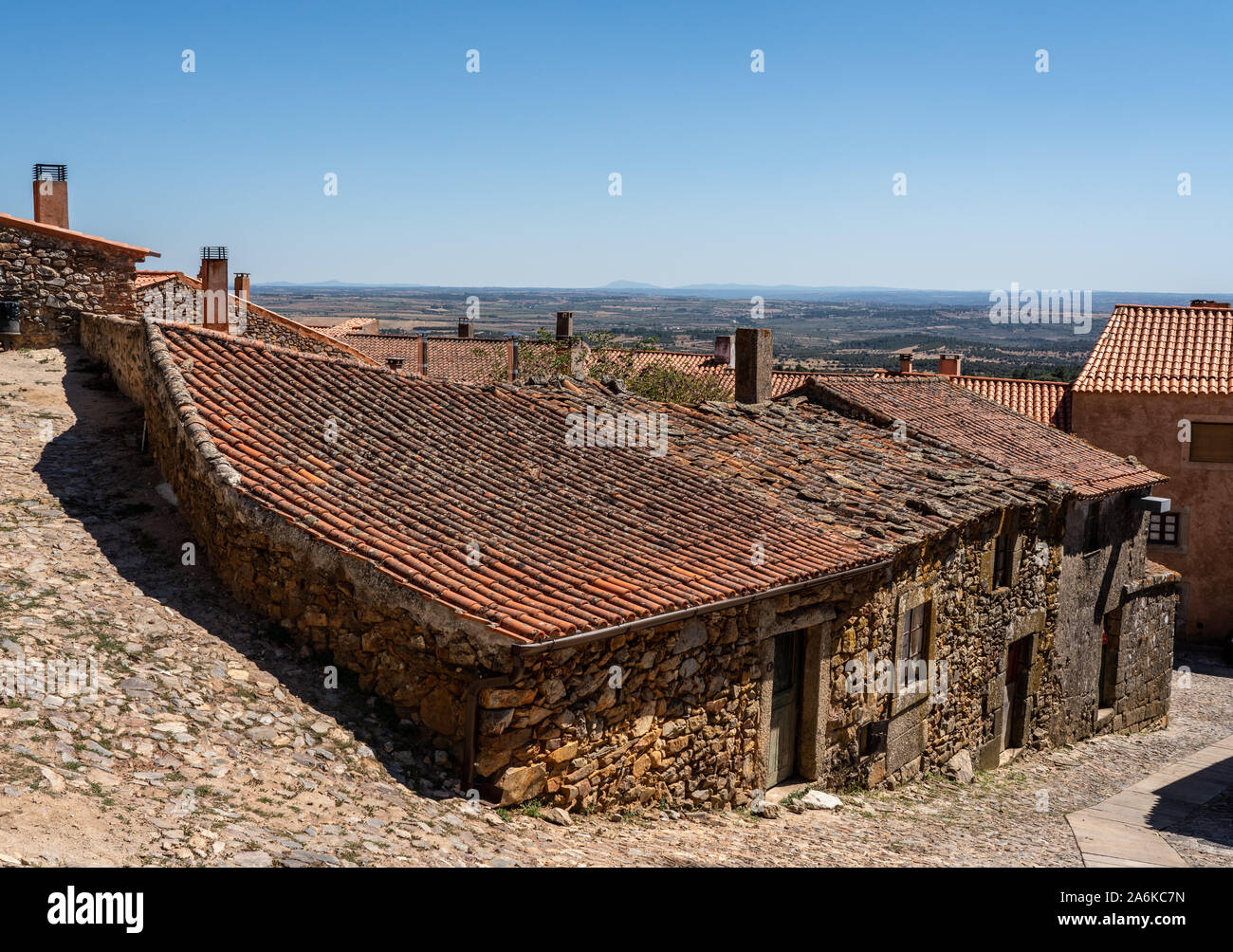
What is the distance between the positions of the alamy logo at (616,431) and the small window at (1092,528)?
7.95 metres

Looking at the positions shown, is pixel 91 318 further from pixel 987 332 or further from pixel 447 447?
pixel 987 332

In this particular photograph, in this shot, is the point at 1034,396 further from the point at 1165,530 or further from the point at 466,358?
the point at 466,358

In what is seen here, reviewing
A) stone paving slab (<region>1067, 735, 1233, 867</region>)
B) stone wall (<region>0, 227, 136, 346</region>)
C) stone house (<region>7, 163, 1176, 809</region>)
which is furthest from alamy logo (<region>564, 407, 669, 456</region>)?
stone wall (<region>0, 227, 136, 346</region>)

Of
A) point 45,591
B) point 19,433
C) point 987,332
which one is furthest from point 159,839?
point 987,332

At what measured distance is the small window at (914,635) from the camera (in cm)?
1234

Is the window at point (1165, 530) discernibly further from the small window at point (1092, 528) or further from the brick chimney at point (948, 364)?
the small window at point (1092, 528)

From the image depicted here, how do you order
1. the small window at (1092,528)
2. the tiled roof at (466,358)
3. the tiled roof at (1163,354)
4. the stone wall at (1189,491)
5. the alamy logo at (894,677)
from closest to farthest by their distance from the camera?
the alamy logo at (894,677) < the small window at (1092,528) < the stone wall at (1189,491) < the tiled roof at (1163,354) < the tiled roof at (466,358)

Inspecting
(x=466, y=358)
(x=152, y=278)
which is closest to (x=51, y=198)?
(x=152, y=278)

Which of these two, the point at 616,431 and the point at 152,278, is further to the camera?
the point at 152,278

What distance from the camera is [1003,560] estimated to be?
14961mm

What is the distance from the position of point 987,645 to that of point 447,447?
27.0 feet

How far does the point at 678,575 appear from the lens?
8.96m

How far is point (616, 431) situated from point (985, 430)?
29.1 ft

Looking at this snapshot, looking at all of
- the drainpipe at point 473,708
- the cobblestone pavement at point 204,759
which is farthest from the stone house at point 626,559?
the cobblestone pavement at point 204,759
